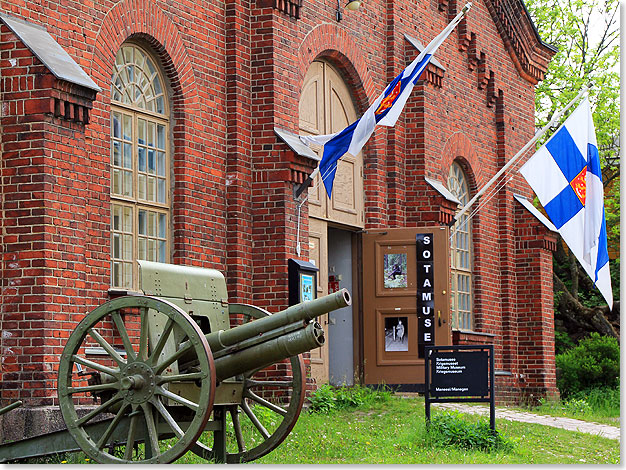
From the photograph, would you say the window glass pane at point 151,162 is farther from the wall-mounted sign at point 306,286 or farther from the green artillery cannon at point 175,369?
the green artillery cannon at point 175,369

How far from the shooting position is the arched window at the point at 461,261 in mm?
19375

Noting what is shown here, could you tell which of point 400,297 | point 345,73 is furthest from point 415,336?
point 345,73

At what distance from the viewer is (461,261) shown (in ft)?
65.0

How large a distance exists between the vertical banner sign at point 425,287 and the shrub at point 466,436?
4.51m

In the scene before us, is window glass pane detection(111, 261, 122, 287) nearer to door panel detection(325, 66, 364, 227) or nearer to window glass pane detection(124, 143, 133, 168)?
window glass pane detection(124, 143, 133, 168)

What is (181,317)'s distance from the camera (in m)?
8.41

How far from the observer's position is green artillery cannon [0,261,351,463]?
8.45m

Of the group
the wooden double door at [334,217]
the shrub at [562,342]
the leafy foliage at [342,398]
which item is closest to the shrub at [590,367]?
the shrub at [562,342]

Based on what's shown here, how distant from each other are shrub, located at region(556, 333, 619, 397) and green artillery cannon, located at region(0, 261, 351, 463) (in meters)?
13.9

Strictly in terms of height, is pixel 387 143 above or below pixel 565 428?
above

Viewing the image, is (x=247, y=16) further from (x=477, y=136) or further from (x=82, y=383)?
(x=477, y=136)

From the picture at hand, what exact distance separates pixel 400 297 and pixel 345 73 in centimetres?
350

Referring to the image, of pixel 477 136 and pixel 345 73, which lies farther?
pixel 477 136

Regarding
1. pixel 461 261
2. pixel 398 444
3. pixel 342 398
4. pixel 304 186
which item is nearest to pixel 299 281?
pixel 304 186
